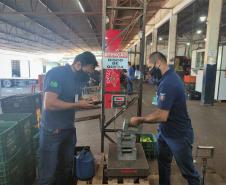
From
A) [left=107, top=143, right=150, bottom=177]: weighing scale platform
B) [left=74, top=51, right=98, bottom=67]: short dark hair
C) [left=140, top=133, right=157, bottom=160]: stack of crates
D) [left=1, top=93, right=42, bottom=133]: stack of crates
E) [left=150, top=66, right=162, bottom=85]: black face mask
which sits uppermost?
[left=74, top=51, right=98, bottom=67]: short dark hair

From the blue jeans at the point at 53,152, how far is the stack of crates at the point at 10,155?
1.21 feet

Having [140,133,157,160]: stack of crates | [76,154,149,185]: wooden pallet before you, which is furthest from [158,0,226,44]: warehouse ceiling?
[76,154,149,185]: wooden pallet

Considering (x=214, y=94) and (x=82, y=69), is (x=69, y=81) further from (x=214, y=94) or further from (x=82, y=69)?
(x=214, y=94)

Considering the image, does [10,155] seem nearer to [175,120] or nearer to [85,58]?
[85,58]

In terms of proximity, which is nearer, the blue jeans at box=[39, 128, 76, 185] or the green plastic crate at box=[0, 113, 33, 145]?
the blue jeans at box=[39, 128, 76, 185]

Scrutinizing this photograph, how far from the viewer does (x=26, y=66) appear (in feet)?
48.2

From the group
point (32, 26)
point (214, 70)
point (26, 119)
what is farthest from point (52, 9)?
point (26, 119)

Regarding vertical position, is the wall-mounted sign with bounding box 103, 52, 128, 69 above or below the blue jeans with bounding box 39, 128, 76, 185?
above

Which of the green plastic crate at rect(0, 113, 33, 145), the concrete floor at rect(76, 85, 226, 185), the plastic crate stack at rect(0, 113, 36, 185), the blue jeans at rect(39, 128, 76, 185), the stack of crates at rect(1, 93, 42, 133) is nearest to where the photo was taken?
the blue jeans at rect(39, 128, 76, 185)

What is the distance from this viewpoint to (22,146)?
272cm

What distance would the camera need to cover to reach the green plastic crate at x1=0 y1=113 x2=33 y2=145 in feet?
8.96

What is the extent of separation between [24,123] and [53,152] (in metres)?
0.79

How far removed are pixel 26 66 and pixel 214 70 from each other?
12.0m

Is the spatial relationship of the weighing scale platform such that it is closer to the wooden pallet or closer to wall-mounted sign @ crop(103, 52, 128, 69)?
the wooden pallet
